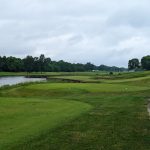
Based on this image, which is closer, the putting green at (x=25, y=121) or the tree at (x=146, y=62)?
the putting green at (x=25, y=121)

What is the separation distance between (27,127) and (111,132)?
3.44 m

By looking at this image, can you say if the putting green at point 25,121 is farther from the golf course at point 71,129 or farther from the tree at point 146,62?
the tree at point 146,62

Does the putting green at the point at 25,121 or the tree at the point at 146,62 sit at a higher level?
the tree at the point at 146,62

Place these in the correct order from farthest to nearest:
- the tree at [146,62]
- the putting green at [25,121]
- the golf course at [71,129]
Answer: the tree at [146,62] → the putting green at [25,121] → the golf course at [71,129]

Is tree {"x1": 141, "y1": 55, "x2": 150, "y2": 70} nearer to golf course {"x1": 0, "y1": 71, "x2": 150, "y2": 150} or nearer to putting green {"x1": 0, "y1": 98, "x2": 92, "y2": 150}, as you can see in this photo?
putting green {"x1": 0, "y1": 98, "x2": 92, "y2": 150}

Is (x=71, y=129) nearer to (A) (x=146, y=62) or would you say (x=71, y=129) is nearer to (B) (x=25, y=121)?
(B) (x=25, y=121)

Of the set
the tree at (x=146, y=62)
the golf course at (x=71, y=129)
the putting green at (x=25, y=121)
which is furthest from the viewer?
the tree at (x=146, y=62)

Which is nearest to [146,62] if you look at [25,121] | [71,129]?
[25,121]

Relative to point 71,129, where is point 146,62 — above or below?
above

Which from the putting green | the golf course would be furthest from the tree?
the golf course

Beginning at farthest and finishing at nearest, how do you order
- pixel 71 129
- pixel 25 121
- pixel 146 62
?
1. pixel 146 62
2. pixel 25 121
3. pixel 71 129

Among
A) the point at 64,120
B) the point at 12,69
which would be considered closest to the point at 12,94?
the point at 64,120

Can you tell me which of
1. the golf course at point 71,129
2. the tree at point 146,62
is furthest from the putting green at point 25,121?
the tree at point 146,62

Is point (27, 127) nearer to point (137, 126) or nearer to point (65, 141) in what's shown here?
Result: point (65, 141)
